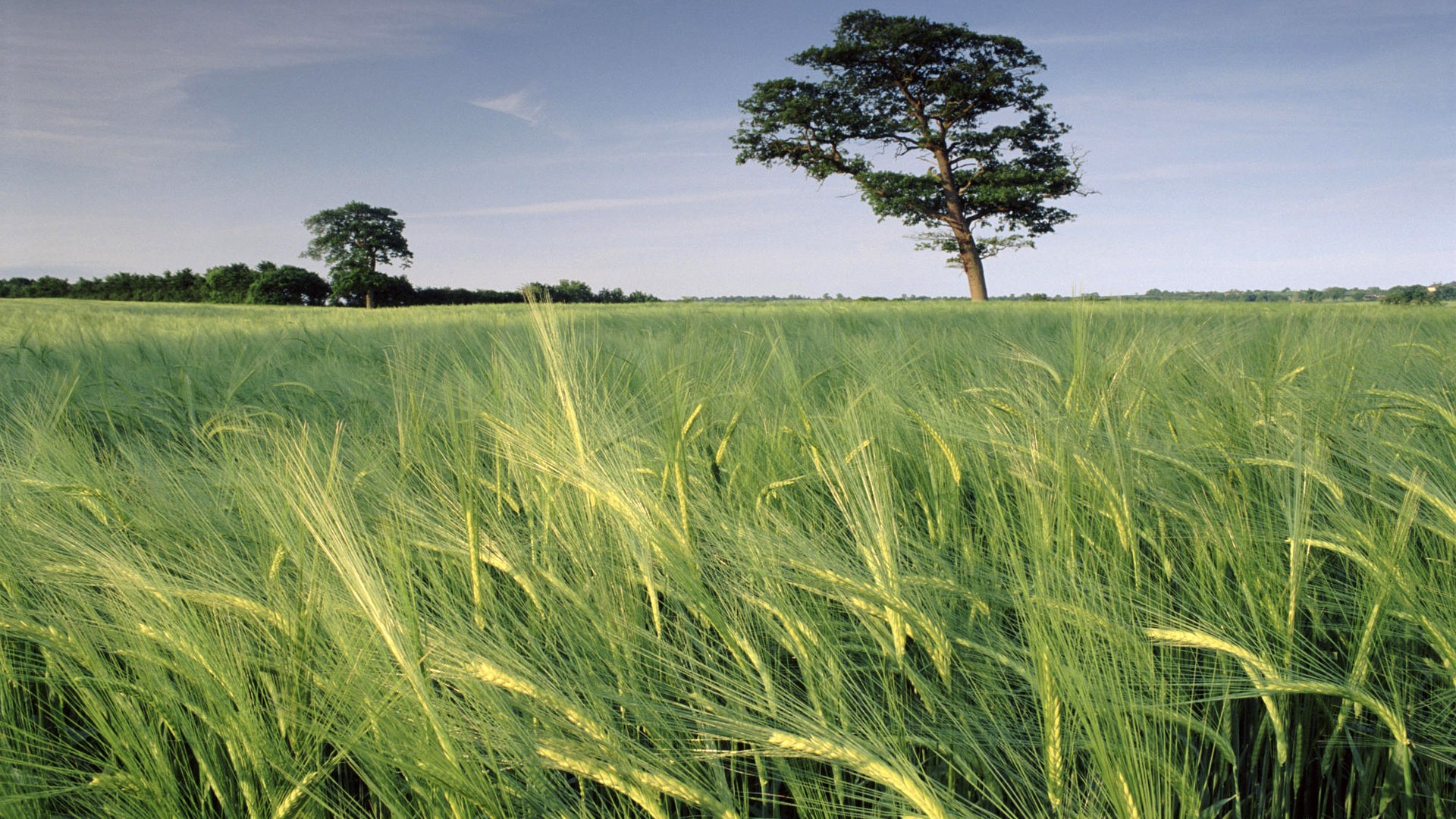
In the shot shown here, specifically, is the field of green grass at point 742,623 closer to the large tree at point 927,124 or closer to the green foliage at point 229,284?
the large tree at point 927,124

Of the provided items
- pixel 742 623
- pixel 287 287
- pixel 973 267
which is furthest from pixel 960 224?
pixel 287 287

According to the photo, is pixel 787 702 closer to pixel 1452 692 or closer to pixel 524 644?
pixel 524 644

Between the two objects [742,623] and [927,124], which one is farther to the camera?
[927,124]

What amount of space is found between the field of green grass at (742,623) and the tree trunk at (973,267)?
1643 centimetres

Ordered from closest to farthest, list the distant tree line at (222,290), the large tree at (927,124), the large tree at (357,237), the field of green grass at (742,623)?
the field of green grass at (742,623), the large tree at (927,124), the distant tree line at (222,290), the large tree at (357,237)

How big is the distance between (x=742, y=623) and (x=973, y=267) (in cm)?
1747

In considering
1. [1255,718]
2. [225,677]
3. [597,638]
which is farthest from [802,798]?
[1255,718]

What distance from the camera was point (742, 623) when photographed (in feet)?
2.56

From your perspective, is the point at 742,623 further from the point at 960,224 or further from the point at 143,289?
the point at 143,289

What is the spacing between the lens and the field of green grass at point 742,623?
1.98 feet

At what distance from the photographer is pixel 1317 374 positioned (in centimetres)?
153

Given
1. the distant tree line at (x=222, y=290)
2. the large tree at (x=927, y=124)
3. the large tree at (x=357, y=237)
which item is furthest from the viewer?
the large tree at (x=357, y=237)

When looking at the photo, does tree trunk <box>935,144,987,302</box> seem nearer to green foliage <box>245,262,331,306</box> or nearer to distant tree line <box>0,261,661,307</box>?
distant tree line <box>0,261,661,307</box>

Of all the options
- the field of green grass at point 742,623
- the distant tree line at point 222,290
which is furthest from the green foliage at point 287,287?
the field of green grass at point 742,623
